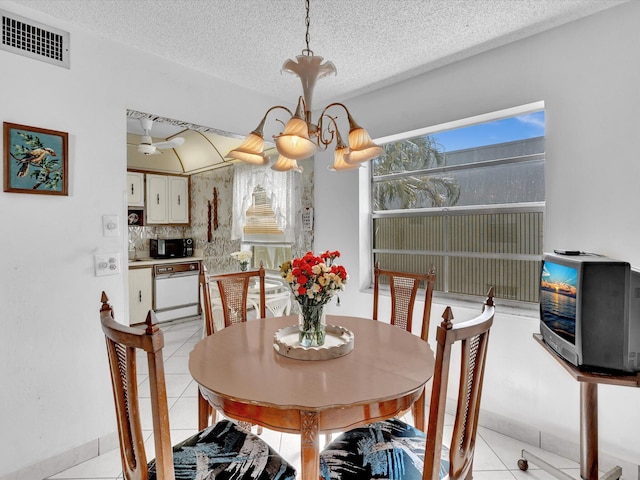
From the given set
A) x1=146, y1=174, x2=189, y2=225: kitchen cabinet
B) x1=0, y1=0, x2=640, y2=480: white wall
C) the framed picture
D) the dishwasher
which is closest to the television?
x1=0, y1=0, x2=640, y2=480: white wall

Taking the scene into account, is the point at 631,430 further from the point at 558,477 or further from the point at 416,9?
the point at 416,9

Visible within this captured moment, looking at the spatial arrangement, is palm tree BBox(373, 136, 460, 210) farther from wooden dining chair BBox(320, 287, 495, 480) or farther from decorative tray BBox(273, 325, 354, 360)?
wooden dining chair BBox(320, 287, 495, 480)

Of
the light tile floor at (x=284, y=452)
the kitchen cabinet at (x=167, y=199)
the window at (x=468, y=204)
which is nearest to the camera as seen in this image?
the light tile floor at (x=284, y=452)

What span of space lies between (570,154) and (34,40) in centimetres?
309

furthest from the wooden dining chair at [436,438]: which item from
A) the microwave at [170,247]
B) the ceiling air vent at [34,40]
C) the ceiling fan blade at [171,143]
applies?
the microwave at [170,247]

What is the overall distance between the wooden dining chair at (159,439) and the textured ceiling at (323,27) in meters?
1.64

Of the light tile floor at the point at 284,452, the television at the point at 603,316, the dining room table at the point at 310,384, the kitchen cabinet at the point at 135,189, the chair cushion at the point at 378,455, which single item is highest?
the kitchen cabinet at the point at 135,189

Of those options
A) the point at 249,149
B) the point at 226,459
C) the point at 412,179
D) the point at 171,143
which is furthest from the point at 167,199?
the point at 226,459

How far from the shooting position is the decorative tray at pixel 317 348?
152 cm

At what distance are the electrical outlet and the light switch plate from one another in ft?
0.43

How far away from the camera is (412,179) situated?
9.76 ft

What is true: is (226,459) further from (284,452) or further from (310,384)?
(284,452)

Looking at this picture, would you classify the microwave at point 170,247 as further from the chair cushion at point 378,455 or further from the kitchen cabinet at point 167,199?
the chair cushion at point 378,455

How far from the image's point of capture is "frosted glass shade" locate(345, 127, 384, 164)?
1551 millimetres
